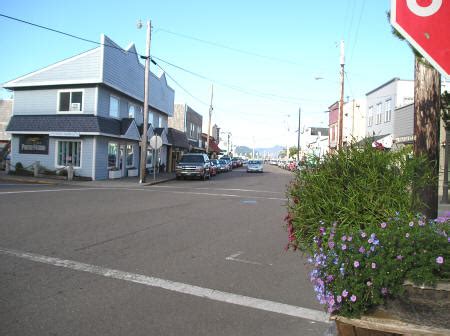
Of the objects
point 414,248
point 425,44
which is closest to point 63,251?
point 414,248

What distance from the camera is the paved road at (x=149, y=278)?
4.56 metres

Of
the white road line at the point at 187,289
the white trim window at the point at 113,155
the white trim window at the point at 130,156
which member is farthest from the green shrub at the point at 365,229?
the white trim window at the point at 130,156

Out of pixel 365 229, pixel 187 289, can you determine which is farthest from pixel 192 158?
pixel 365 229

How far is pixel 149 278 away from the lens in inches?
243

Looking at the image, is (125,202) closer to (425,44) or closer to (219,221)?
(219,221)

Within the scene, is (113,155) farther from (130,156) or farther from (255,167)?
(255,167)

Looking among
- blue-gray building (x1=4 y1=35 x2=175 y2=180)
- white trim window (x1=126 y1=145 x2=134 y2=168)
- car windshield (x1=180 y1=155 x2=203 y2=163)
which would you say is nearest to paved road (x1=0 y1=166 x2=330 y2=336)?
blue-gray building (x1=4 y1=35 x2=175 y2=180)

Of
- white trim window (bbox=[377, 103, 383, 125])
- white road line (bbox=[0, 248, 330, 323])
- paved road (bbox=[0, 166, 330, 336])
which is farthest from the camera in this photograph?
white trim window (bbox=[377, 103, 383, 125])

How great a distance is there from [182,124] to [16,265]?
5103 centimetres

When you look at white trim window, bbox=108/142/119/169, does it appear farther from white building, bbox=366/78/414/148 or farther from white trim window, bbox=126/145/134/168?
white building, bbox=366/78/414/148

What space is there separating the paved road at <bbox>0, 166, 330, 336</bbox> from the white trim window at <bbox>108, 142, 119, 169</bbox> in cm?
1730

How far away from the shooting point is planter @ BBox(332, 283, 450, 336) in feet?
10.3

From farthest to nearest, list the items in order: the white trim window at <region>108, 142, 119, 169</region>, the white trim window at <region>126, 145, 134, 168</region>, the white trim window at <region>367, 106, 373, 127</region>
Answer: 1. the white trim window at <region>367, 106, 373, 127</region>
2. the white trim window at <region>126, 145, 134, 168</region>
3. the white trim window at <region>108, 142, 119, 169</region>

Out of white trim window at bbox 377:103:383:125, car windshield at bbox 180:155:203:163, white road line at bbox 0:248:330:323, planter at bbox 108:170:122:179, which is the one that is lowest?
white road line at bbox 0:248:330:323
